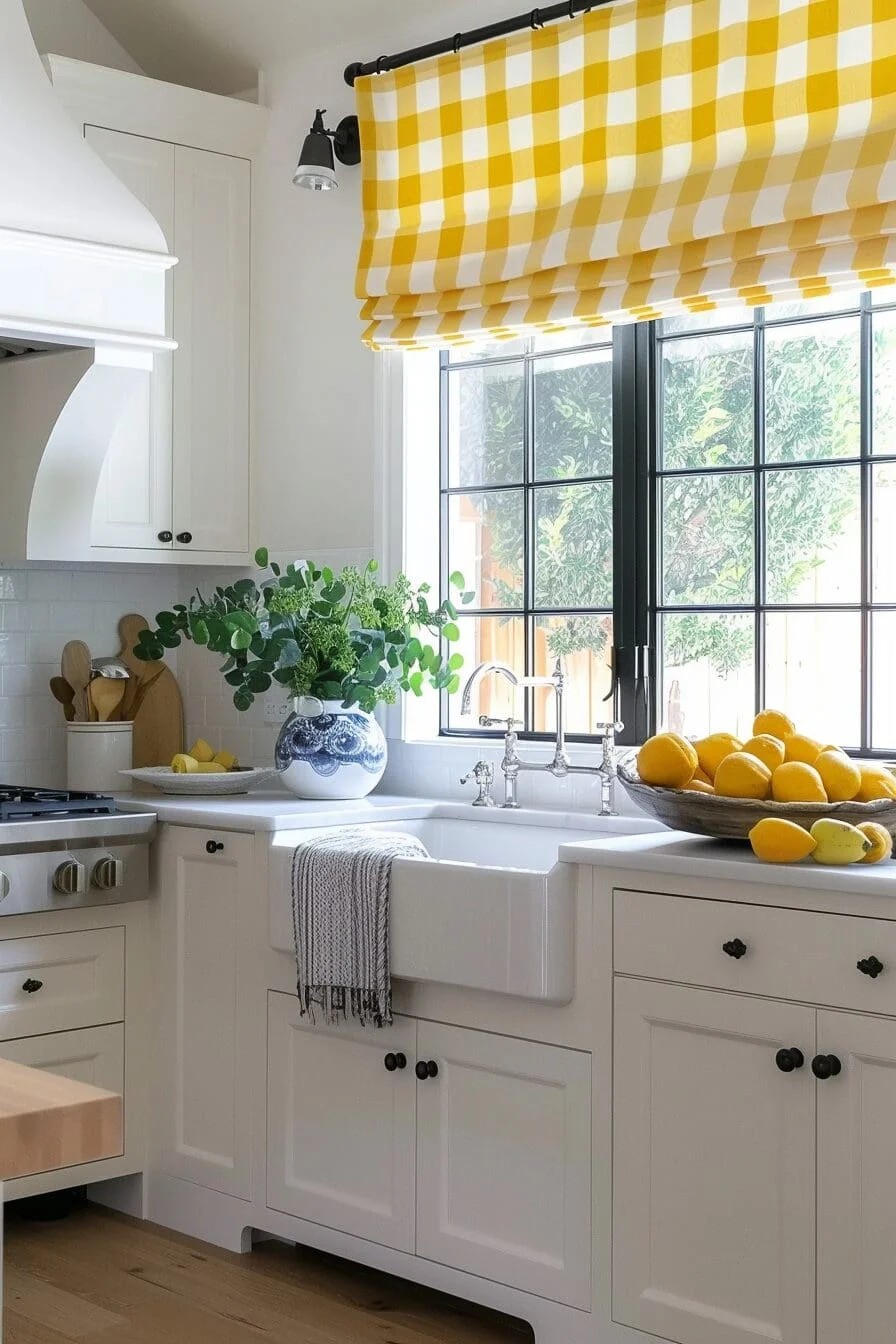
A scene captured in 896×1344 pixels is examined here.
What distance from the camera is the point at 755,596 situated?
328cm

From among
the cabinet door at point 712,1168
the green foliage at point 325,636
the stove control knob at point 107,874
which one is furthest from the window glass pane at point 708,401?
the stove control knob at point 107,874

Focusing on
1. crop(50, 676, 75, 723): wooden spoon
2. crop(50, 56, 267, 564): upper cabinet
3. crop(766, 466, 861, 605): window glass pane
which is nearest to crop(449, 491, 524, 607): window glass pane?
crop(50, 56, 267, 564): upper cabinet

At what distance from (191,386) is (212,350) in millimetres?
115

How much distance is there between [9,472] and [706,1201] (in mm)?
2289

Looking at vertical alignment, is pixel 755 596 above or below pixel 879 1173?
above

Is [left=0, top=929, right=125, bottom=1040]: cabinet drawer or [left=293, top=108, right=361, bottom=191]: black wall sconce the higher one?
[left=293, top=108, right=361, bottom=191]: black wall sconce

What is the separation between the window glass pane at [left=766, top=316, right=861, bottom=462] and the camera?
3.14m

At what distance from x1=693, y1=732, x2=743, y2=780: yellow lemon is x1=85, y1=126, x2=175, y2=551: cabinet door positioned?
173 cm

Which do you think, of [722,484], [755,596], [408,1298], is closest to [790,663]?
[755,596]

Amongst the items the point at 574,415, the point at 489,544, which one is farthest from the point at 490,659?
the point at 574,415

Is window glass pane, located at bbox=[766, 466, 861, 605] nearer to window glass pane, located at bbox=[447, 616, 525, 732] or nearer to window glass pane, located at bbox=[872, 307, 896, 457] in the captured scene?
window glass pane, located at bbox=[872, 307, 896, 457]

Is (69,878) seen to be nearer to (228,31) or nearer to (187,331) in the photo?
(187,331)

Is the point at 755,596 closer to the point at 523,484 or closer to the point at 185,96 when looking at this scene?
the point at 523,484

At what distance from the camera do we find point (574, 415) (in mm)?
3629
